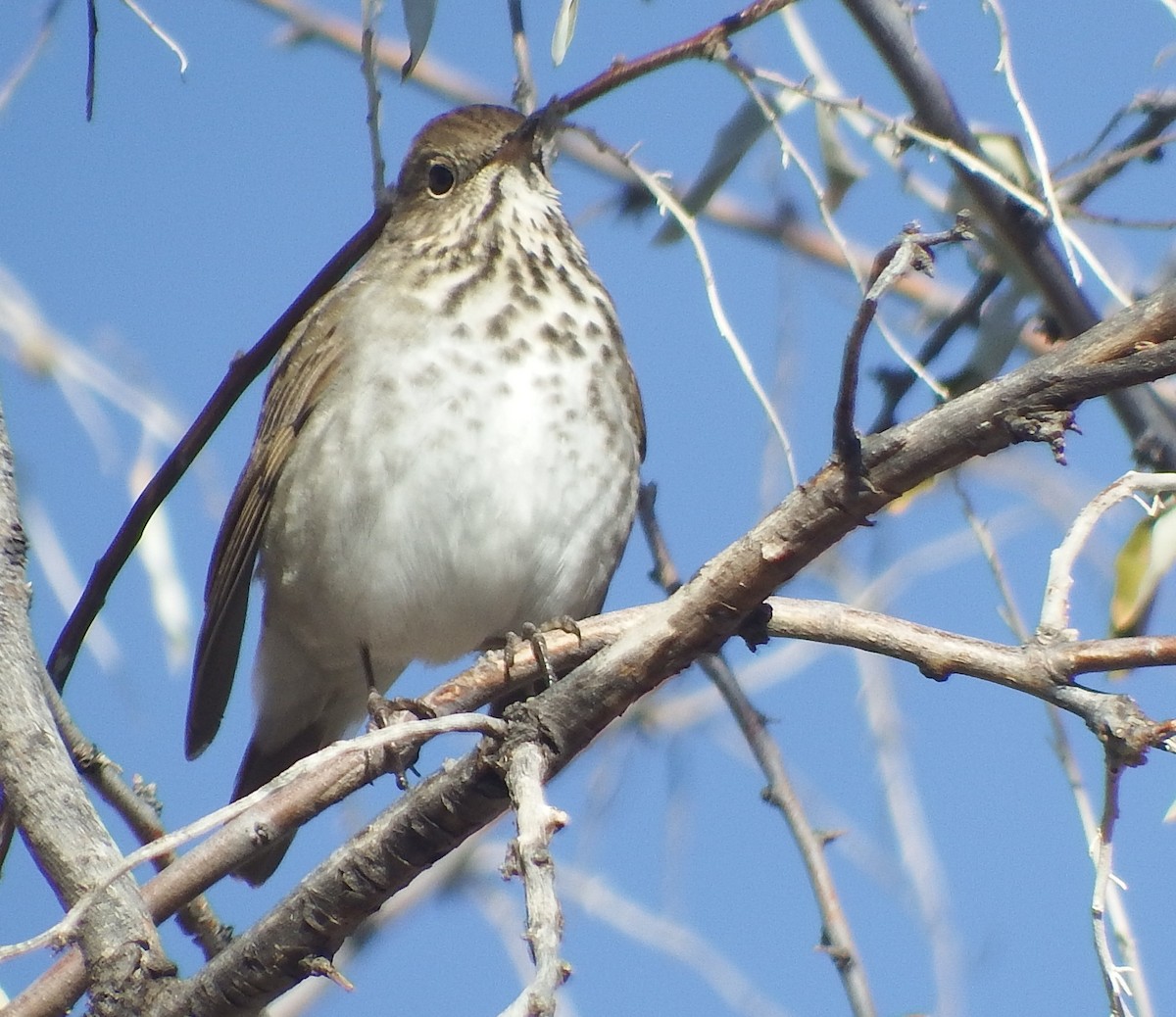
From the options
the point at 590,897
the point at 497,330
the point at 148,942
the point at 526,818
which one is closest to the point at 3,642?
the point at 148,942

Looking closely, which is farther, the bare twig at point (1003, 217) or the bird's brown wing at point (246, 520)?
the bird's brown wing at point (246, 520)

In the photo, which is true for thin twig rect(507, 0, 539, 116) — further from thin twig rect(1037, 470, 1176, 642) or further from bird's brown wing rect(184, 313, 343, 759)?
thin twig rect(1037, 470, 1176, 642)

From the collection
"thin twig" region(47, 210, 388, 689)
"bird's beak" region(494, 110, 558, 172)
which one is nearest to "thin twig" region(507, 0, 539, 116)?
"bird's beak" region(494, 110, 558, 172)

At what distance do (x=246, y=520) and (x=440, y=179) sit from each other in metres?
0.86

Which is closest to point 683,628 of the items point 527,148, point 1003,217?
point 1003,217

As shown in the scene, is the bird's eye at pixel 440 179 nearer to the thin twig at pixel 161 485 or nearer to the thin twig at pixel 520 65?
the thin twig at pixel 520 65

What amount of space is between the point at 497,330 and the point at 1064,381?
1.80 meters

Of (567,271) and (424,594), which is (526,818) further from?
(567,271)

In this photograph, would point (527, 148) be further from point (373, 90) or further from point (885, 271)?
point (885, 271)

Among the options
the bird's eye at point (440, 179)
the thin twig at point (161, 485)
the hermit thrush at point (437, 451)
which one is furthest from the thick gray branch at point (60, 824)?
the bird's eye at point (440, 179)

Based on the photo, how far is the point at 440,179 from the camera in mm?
3668

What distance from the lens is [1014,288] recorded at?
3.04 meters

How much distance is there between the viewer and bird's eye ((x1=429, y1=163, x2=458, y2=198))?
3.65 metres

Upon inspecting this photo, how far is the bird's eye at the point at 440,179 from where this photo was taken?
144 inches
